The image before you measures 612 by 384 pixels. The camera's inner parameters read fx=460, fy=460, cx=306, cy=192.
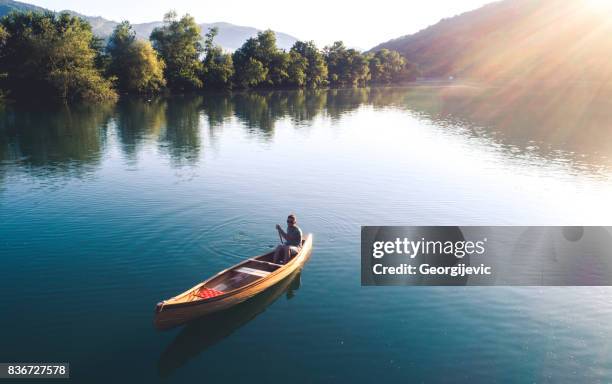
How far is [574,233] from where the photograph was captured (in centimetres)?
2458

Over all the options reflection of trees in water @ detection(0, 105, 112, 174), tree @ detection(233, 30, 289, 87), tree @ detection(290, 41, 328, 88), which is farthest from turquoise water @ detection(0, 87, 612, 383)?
tree @ detection(290, 41, 328, 88)

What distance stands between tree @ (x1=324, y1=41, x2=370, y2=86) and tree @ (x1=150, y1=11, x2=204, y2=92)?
69.0m

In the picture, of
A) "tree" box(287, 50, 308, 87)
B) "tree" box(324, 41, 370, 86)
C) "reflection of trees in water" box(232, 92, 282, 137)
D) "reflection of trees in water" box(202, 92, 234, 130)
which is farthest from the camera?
"tree" box(324, 41, 370, 86)

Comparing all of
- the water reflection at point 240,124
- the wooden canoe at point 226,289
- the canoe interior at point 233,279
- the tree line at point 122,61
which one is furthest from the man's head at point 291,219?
the tree line at point 122,61

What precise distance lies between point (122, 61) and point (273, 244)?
94.5 meters

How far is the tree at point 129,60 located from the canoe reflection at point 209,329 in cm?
9586

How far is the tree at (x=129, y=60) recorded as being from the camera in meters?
101

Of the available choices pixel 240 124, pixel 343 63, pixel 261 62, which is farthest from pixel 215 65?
pixel 343 63

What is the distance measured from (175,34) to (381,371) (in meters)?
122

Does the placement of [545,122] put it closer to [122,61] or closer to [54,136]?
[54,136]

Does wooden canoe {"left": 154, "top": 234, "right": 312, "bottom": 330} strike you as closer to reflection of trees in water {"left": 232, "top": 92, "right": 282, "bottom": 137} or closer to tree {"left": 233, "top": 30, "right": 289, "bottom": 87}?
reflection of trees in water {"left": 232, "top": 92, "right": 282, "bottom": 137}

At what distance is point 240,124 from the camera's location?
68188 millimetres

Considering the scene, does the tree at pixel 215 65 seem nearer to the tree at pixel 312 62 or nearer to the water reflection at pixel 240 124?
the water reflection at pixel 240 124

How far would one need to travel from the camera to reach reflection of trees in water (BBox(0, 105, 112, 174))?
40531 millimetres
